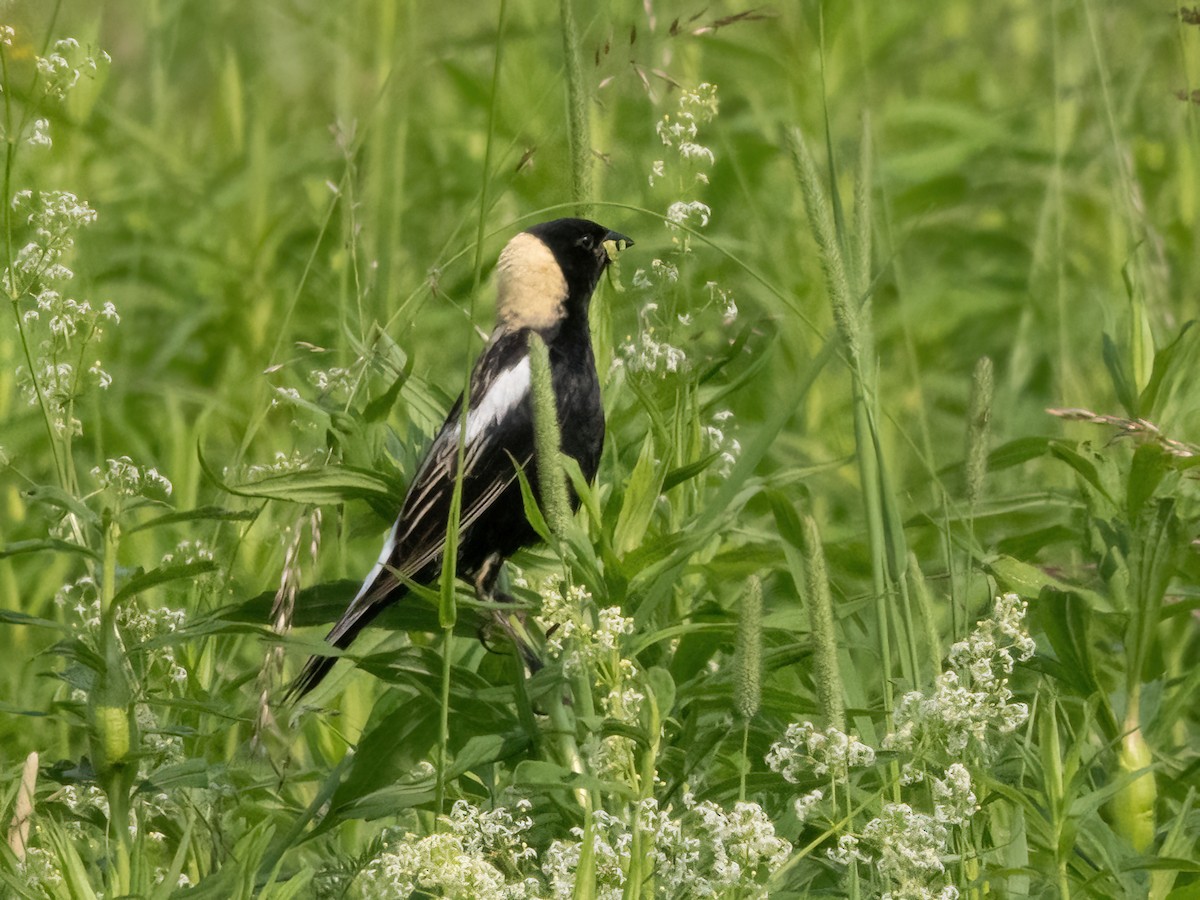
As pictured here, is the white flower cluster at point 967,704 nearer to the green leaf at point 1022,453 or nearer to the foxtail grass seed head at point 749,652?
the foxtail grass seed head at point 749,652

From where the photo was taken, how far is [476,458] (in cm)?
285

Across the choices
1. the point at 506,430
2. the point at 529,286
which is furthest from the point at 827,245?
the point at 529,286

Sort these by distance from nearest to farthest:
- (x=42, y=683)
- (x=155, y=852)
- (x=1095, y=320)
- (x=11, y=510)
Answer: (x=155, y=852) → (x=42, y=683) → (x=11, y=510) → (x=1095, y=320)

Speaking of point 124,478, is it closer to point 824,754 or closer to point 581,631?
point 581,631

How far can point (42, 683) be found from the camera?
2.83 meters

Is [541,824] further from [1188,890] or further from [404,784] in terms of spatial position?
[1188,890]

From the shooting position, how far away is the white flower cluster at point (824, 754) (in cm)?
164

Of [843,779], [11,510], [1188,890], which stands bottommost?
[1188,890]

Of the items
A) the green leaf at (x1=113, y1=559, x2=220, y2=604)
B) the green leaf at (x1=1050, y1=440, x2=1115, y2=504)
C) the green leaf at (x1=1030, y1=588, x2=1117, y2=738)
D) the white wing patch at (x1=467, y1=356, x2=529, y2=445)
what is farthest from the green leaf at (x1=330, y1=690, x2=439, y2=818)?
the white wing patch at (x1=467, y1=356, x2=529, y2=445)

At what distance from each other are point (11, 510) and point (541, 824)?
1.79 m

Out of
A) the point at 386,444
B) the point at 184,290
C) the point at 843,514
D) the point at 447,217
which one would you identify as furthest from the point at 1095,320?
the point at 386,444

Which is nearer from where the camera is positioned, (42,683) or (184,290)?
(42,683)

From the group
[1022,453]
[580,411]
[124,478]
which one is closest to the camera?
[124,478]

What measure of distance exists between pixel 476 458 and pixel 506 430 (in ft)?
0.22
